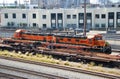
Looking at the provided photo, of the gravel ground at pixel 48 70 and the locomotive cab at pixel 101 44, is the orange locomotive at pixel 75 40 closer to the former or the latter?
the locomotive cab at pixel 101 44

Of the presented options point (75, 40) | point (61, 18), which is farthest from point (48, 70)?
point (61, 18)

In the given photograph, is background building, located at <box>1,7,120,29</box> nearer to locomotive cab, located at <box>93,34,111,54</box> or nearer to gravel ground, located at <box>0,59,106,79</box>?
locomotive cab, located at <box>93,34,111,54</box>

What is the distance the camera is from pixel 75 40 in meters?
34.5

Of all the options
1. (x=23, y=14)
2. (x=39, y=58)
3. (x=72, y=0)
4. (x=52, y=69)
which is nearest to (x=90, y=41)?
(x=39, y=58)

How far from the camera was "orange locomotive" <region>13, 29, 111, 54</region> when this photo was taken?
106ft

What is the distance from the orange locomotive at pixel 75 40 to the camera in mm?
32438

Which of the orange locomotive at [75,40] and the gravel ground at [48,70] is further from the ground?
the orange locomotive at [75,40]

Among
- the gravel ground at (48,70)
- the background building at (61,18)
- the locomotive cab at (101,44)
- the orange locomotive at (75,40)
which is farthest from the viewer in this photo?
the background building at (61,18)

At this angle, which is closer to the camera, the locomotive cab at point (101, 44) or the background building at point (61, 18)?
the locomotive cab at point (101, 44)

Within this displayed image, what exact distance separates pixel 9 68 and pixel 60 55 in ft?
24.3

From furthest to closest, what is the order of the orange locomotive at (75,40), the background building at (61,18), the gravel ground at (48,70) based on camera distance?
the background building at (61,18)
the orange locomotive at (75,40)
the gravel ground at (48,70)

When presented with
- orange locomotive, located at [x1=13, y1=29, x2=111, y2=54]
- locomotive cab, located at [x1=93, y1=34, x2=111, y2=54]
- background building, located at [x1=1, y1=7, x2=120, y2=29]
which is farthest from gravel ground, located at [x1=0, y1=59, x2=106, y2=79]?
background building, located at [x1=1, y1=7, x2=120, y2=29]

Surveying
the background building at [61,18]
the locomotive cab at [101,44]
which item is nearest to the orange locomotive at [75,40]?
the locomotive cab at [101,44]

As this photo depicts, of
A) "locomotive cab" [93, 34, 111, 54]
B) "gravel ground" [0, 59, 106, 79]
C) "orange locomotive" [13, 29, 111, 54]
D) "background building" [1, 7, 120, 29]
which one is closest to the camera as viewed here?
"gravel ground" [0, 59, 106, 79]
